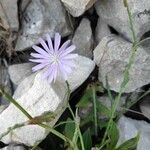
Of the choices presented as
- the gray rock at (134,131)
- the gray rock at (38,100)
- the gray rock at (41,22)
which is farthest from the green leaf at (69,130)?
the gray rock at (41,22)

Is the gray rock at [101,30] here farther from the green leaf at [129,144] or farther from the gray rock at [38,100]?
the green leaf at [129,144]

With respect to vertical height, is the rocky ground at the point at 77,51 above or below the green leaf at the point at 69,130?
above

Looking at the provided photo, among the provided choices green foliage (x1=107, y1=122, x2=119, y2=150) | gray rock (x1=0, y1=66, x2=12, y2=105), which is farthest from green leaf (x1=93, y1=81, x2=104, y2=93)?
gray rock (x1=0, y1=66, x2=12, y2=105)

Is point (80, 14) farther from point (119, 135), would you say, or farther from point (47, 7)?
point (119, 135)

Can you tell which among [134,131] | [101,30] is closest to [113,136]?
[134,131]

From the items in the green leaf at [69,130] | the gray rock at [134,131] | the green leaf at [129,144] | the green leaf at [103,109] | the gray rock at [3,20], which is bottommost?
the gray rock at [134,131]

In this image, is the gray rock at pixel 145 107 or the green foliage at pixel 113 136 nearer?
the green foliage at pixel 113 136

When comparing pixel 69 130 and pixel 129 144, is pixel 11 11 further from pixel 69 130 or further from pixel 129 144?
pixel 129 144

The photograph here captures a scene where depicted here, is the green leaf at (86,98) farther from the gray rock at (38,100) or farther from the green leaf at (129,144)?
the green leaf at (129,144)
